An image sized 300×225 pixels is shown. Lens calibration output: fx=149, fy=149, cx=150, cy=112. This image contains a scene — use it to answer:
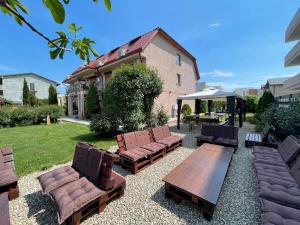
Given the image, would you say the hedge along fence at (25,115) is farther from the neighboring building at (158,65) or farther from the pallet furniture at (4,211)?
the pallet furniture at (4,211)

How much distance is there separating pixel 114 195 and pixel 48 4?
11.5 feet

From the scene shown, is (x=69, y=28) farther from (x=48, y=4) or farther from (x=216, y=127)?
(x=216, y=127)

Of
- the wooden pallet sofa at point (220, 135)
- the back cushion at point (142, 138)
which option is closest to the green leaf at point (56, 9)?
the back cushion at point (142, 138)

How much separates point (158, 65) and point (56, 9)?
51.2ft

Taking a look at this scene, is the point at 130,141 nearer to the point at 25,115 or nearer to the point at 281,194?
the point at 281,194

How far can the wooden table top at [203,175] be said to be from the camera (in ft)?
9.53

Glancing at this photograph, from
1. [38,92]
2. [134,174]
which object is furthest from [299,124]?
[38,92]

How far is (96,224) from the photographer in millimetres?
2709

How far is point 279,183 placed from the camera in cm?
308

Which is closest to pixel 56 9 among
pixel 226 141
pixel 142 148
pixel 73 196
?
pixel 73 196

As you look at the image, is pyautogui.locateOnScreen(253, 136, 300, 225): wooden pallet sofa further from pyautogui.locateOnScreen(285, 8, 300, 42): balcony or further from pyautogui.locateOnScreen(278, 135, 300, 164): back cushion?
pyautogui.locateOnScreen(285, 8, 300, 42): balcony

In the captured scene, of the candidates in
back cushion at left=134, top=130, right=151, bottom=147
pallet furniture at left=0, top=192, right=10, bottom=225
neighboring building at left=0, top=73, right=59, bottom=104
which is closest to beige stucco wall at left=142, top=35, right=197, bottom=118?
back cushion at left=134, top=130, right=151, bottom=147

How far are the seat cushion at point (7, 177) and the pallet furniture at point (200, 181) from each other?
11.2ft

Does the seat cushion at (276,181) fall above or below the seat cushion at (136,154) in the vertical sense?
below
